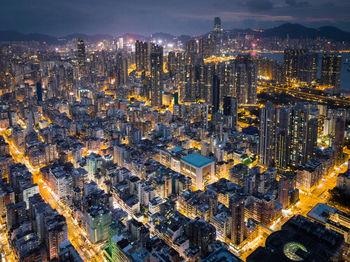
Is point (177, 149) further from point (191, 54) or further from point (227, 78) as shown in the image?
point (191, 54)

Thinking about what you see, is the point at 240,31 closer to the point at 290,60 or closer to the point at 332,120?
the point at 290,60

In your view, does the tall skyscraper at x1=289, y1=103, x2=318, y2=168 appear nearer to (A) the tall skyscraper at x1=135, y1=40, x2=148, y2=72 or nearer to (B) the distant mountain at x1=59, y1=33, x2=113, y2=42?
(A) the tall skyscraper at x1=135, y1=40, x2=148, y2=72

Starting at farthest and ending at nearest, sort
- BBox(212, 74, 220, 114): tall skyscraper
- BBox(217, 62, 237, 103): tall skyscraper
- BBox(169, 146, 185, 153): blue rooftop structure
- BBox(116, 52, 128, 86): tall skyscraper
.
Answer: BBox(116, 52, 128, 86): tall skyscraper < BBox(217, 62, 237, 103): tall skyscraper < BBox(212, 74, 220, 114): tall skyscraper < BBox(169, 146, 185, 153): blue rooftop structure

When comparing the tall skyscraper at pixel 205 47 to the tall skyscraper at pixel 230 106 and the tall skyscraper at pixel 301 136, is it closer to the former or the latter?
the tall skyscraper at pixel 230 106

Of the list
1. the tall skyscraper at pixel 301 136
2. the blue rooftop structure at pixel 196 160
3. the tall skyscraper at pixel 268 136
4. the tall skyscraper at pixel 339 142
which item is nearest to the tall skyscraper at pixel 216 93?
the tall skyscraper at pixel 268 136

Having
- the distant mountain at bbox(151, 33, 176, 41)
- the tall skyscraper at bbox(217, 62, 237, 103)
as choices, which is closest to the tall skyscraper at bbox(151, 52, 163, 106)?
the tall skyscraper at bbox(217, 62, 237, 103)

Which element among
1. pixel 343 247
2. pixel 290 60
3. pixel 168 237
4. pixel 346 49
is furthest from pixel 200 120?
pixel 346 49

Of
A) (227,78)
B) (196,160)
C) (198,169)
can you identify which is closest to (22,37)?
(227,78)
